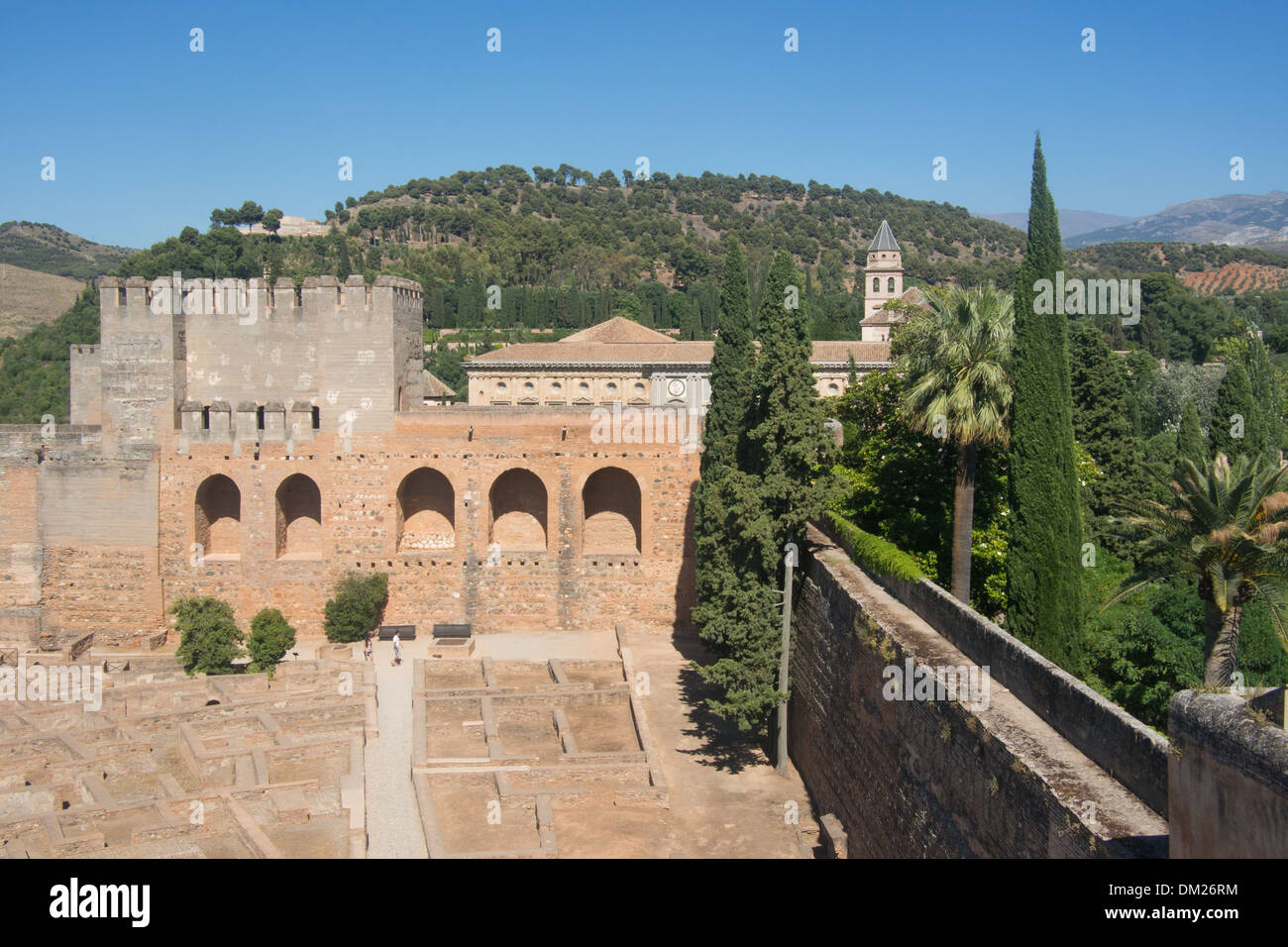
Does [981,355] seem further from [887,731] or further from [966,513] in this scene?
[887,731]

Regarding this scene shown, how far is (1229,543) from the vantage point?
10.9 m

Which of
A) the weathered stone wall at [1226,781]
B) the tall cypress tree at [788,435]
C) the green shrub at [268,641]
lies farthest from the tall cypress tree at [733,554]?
the weathered stone wall at [1226,781]

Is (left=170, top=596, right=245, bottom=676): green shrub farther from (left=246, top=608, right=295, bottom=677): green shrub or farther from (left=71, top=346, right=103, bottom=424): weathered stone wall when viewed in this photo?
(left=71, top=346, right=103, bottom=424): weathered stone wall

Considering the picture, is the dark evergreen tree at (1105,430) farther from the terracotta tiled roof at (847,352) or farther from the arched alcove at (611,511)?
the terracotta tiled roof at (847,352)

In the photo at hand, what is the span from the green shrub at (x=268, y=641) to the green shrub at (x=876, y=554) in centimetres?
1167

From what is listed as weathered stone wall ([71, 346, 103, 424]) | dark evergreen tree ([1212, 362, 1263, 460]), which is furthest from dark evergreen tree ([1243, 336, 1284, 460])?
weathered stone wall ([71, 346, 103, 424])

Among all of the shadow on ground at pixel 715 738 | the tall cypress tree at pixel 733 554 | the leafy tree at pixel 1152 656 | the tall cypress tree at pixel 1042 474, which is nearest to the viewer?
the leafy tree at pixel 1152 656

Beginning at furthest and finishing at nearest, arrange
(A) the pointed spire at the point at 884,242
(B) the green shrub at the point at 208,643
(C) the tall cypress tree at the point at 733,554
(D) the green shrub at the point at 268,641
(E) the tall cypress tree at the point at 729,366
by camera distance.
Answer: (A) the pointed spire at the point at 884,242
(E) the tall cypress tree at the point at 729,366
(D) the green shrub at the point at 268,641
(B) the green shrub at the point at 208,643
(C) the tall cypress tree at the point at 733,554

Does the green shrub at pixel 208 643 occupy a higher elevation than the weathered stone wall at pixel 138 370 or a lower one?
lower

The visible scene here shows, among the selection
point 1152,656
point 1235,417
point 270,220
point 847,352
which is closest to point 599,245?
point 270,220

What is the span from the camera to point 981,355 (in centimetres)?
1509

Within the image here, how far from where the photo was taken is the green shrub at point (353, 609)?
2348cm
